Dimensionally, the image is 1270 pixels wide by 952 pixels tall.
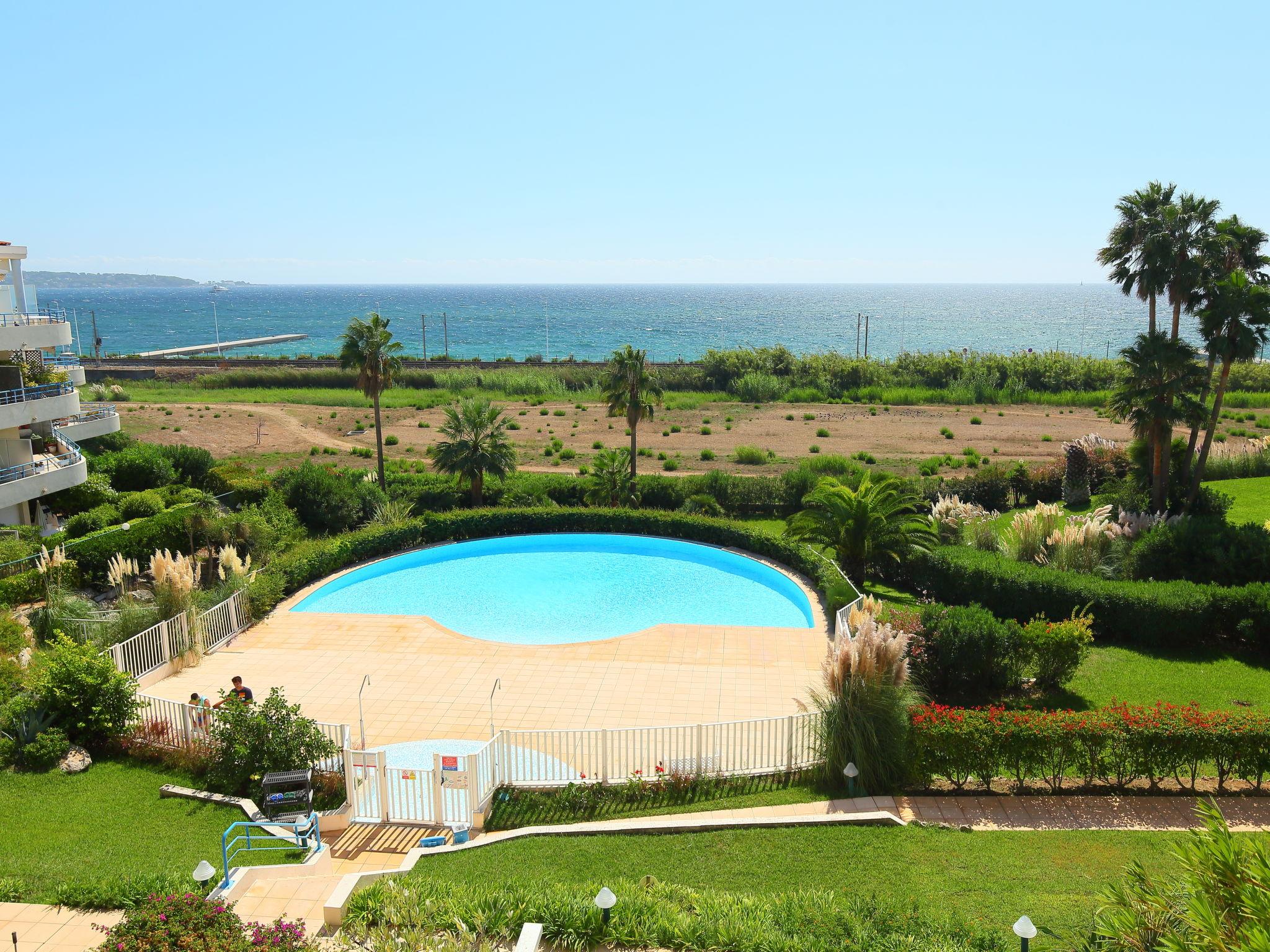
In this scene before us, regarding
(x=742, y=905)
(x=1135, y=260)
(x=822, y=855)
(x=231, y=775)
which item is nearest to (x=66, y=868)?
(x=231, y=775)

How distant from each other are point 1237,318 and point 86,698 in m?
27.4

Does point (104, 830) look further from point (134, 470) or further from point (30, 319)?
point (134, 470)

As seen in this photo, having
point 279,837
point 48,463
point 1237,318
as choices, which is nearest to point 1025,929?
point 279,837

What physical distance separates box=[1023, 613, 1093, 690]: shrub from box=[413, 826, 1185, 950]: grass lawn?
5.12 m

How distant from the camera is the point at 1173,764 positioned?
473 inches

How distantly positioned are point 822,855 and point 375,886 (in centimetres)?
508

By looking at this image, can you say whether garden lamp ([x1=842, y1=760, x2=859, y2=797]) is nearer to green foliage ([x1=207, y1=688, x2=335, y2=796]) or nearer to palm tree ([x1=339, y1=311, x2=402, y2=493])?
green foliage ([x1=207, y1=688, x2=335, y2=796])

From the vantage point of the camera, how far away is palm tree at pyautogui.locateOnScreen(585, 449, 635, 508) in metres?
29.7

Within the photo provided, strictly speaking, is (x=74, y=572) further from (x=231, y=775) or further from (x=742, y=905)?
(x=742, y=905)

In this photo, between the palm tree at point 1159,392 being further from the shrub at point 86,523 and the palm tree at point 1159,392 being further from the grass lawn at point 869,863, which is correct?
the shrub at point 86,523

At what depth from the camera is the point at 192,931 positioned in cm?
727

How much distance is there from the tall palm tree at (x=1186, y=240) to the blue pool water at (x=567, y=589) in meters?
14.1

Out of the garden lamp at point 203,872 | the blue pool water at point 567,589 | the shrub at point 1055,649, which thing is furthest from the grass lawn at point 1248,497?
the garden lamp at point 203,872

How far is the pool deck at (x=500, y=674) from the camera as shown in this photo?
15344 mm
